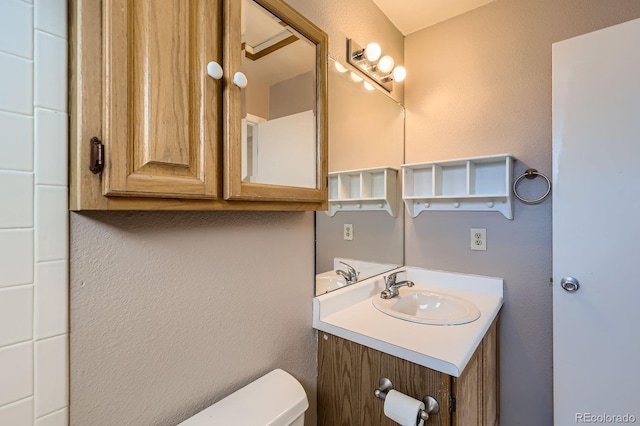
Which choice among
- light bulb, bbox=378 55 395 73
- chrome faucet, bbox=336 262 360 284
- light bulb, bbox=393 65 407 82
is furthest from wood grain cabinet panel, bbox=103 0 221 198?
light bulb, bbox=393 65 407 82

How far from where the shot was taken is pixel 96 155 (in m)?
0.52

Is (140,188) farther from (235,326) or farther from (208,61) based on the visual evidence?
(235,326)

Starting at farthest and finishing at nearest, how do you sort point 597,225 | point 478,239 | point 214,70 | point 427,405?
point 478,239 → point 597,225 → point 427,405 → point 214,70

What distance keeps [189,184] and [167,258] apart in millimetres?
236

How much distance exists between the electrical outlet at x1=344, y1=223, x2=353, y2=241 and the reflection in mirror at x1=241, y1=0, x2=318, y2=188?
45 centimetres

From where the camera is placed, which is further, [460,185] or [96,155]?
[460,185]

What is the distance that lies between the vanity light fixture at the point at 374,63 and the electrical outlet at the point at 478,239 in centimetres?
94

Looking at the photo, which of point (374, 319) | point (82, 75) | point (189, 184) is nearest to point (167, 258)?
point (189, 184)

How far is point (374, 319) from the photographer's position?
3.74 ft

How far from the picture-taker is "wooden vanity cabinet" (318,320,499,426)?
0.85 metres
